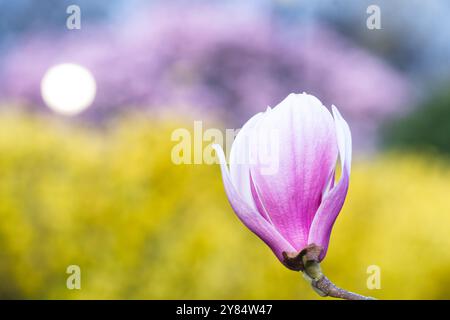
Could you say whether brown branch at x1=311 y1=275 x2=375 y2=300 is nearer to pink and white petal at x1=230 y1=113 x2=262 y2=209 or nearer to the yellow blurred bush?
pink and white petal at x1=230 y1=113 x2=262 y2=209

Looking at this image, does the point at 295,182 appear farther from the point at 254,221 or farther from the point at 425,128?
the point at 425,128

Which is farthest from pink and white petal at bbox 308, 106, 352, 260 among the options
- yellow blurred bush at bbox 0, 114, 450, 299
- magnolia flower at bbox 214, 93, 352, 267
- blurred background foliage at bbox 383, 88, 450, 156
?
blurred background foliage at bbox 383, 88, 450, 156

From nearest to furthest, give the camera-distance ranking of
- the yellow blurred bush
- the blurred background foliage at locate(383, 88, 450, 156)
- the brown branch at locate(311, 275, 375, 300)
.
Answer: the brown branch at locate(311, 275, 375, 300), the yellow blurred bush, the blurred background foliage at locate(383, 88, 450, 156)

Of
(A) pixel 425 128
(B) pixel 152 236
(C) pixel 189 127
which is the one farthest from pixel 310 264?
(A) pixel 425 128

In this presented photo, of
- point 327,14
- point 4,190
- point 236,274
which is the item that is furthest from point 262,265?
point 327,14

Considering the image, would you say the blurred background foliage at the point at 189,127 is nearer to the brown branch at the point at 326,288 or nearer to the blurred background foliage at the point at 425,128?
the blurred background foliage at the point at 425,128

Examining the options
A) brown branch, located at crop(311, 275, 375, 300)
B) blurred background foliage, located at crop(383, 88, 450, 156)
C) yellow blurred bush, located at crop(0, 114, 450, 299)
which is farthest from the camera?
blurred background foliage, located at crop(383, 88, 450, 156)
